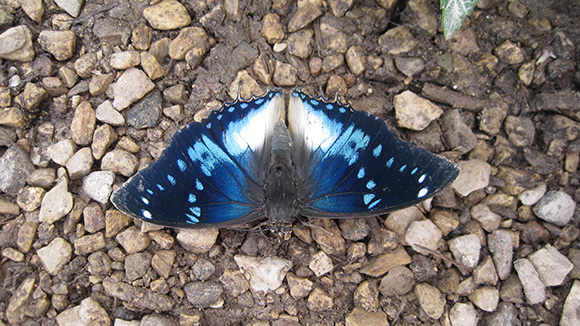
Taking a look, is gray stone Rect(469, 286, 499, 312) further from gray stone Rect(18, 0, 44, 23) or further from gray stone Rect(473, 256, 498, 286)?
gray stone Rect(18, 0, 44, 23)

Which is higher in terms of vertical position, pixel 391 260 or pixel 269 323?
pixel 391 260

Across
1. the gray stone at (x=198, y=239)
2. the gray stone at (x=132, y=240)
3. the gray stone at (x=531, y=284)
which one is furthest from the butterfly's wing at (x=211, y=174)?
the gray stone at (x=531, y=284)

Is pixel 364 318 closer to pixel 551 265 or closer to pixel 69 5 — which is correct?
pixel 551 265

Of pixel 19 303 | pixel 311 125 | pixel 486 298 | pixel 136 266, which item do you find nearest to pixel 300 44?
pixel 311 125

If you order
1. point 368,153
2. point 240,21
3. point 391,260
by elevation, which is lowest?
point 391,260

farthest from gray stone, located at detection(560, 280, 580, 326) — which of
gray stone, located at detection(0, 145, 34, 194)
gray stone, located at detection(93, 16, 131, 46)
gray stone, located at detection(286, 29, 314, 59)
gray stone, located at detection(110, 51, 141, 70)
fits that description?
gray stone, located at detection(0, 145, 34, 194)

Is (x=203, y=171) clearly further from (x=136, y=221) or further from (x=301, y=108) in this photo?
(x=301, y=108)

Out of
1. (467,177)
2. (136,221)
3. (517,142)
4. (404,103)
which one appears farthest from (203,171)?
(517,142)
